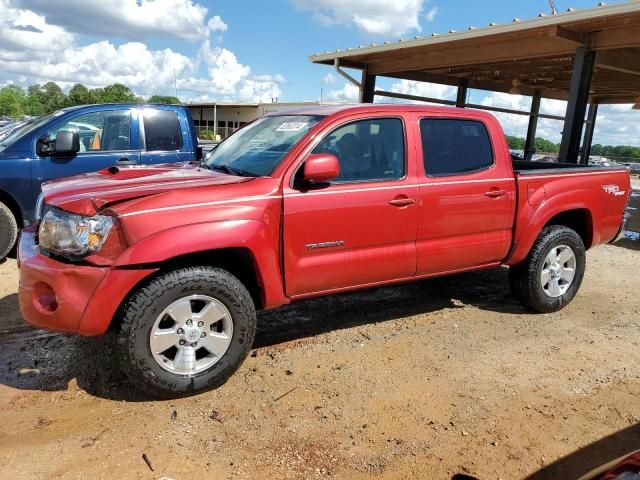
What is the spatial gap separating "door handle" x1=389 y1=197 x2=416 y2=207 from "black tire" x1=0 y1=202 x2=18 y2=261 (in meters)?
4.64

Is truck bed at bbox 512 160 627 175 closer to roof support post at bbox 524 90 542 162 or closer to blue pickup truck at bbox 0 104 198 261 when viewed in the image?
blue pickup truck at bbox 0 104 198 261

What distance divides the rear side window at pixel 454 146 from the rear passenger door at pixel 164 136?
142 inches

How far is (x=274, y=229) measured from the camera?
137 inches

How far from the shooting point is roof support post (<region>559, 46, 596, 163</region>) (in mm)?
9461

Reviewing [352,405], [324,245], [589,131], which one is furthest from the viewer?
[589,131]

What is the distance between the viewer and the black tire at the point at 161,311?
310cm

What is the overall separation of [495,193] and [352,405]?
2285 mm

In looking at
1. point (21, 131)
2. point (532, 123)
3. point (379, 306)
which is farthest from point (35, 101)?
point (379, 306)

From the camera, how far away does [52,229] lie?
10.3 ft

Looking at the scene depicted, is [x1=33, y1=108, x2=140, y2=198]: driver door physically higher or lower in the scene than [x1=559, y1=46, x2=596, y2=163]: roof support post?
lower

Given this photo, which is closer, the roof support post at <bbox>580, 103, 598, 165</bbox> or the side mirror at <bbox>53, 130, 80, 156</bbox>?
the side mirror at <bbox>53, 130, 80, 156</bbox>

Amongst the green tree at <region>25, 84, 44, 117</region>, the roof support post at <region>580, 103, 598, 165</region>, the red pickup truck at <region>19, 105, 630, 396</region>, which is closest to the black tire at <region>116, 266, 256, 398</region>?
the red pickup truck at <region>19, 105, 630, 396</region>

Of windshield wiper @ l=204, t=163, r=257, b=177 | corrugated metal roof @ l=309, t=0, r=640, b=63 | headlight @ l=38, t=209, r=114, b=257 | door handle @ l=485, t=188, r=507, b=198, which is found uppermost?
corrugated metal roof @ l=309, t=0, r=640, b=63

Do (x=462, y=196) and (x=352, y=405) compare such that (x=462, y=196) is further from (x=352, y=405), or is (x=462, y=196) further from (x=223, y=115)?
(x=223, y=115)
